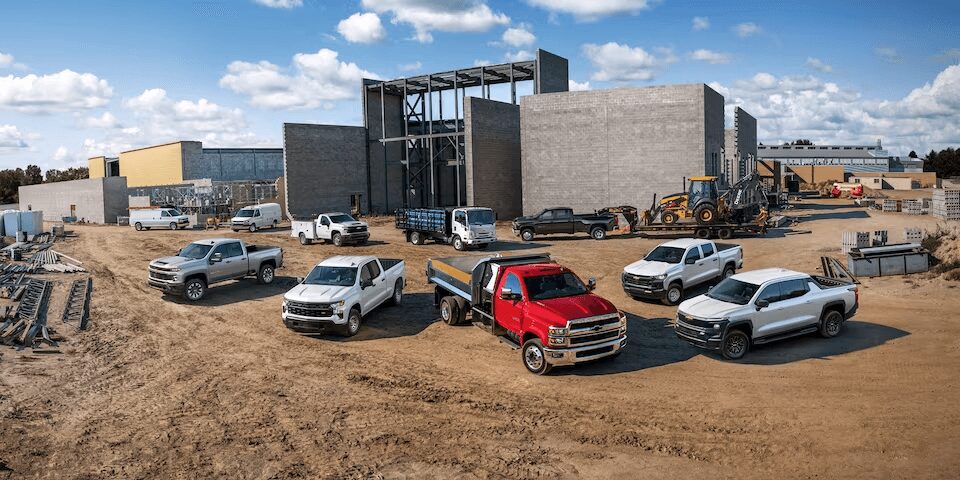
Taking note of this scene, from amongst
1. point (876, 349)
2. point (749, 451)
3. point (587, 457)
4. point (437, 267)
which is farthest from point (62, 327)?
point (876, 349)

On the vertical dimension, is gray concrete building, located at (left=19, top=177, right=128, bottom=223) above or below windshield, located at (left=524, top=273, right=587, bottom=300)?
above

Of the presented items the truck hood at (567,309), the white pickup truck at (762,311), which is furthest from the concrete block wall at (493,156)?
the truck hood at (567,309)

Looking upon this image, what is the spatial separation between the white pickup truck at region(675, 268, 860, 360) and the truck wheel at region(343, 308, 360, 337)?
7.55 meters

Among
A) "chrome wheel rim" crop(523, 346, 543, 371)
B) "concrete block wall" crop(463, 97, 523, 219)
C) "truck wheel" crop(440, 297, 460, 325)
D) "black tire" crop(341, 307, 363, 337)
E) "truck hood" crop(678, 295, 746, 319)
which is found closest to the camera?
"chrome wheel rim" crop(523, 346, 543, 371)

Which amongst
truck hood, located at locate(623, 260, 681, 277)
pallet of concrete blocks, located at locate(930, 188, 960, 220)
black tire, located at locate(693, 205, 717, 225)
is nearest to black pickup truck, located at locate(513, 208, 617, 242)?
black tire, located at locate(693, 205, 717, 225)

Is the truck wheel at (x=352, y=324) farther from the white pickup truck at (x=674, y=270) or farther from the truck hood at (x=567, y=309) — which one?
the white pickup truck at (x=674, y=270)

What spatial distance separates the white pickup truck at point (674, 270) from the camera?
18.2 meters

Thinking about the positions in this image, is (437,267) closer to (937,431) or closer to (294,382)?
(294,382)

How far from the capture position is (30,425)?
10570 millimetres

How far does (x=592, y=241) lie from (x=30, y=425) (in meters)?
26.2

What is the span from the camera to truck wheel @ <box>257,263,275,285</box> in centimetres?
2262

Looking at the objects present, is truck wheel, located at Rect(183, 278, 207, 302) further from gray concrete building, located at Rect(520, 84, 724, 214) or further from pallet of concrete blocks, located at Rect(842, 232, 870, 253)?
gray concrete building, located at Rect(520, 84, 724, 214)

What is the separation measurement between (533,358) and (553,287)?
162cm

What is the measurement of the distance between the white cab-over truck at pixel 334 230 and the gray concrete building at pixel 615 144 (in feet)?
50.7
